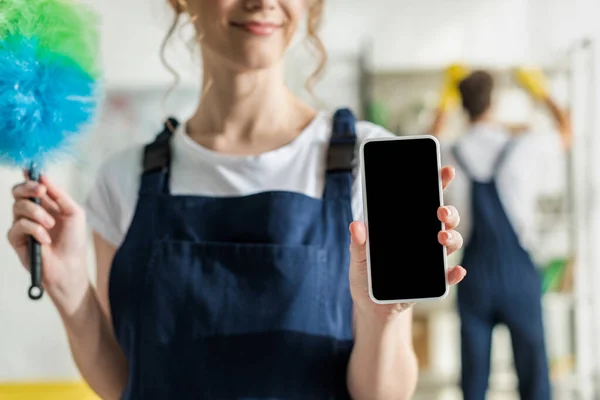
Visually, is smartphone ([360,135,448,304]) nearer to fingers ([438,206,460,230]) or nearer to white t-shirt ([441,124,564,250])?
fingers ([438,206,460,230])

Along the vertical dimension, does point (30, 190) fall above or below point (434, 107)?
below

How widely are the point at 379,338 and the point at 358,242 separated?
14cm

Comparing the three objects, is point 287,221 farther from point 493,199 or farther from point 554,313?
point 554,313

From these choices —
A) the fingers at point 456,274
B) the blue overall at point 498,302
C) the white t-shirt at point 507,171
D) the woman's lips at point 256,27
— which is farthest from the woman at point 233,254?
the white t-shirt at point 507,171

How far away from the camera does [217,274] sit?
2.75 ft

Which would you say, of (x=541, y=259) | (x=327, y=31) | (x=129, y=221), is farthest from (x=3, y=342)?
(x=129, y=221)

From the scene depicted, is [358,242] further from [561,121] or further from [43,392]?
[561,121]

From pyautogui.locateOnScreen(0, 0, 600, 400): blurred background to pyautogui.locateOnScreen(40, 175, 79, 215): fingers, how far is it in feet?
6.88

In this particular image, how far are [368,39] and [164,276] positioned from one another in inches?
122

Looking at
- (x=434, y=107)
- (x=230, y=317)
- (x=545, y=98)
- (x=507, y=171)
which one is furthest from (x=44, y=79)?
(x=434, y=107)

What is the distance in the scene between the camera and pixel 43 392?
3.43 ft

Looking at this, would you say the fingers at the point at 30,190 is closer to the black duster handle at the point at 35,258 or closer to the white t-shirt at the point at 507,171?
the black duster handle at the point at 35,258

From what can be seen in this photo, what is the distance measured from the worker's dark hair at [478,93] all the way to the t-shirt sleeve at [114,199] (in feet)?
6.21

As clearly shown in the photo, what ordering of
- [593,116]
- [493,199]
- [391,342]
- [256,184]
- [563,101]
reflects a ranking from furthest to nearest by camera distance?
1. [563,101]
2. [593,116]
3. [493,199]
4. [256,184]
5. [391,342]
